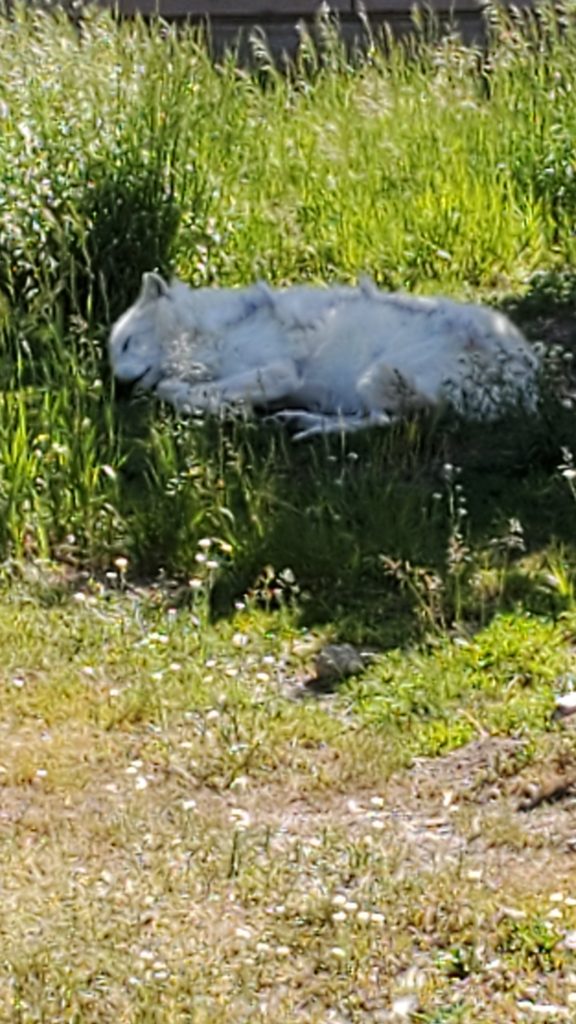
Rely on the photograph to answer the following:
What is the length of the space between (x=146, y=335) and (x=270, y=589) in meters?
1.94

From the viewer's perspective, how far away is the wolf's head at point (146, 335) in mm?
7055

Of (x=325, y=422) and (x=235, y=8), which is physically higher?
(x=235, y=8)

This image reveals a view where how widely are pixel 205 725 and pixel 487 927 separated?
3.89 feet

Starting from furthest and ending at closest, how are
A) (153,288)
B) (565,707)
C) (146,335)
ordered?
1. (153,288)
2. (146,335)
3. (565,707)

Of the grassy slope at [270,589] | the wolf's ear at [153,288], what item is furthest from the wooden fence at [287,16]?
the wolf's ear at [153,288]

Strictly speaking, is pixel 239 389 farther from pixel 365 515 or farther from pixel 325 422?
pixel 365 515

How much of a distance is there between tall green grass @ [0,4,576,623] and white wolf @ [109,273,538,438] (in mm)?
161

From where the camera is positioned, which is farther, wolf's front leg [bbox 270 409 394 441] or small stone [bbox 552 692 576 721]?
wolf's front leg [bbox 270 409 394 441]

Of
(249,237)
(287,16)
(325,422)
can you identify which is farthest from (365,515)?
(287,16)

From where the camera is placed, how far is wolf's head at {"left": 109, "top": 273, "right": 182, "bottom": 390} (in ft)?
23.1

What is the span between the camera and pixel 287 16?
11375 mm

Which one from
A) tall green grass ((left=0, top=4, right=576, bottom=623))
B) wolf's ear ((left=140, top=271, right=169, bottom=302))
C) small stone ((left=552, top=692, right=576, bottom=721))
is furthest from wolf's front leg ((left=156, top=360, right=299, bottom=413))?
small stone ((left=552, top=692, right=576, bottom=721))

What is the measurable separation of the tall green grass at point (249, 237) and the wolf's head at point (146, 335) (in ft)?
0.44

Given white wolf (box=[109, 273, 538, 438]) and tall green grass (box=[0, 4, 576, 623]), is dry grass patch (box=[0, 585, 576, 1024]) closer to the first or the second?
tall green grass (box=[0, 4, 576, 623])
